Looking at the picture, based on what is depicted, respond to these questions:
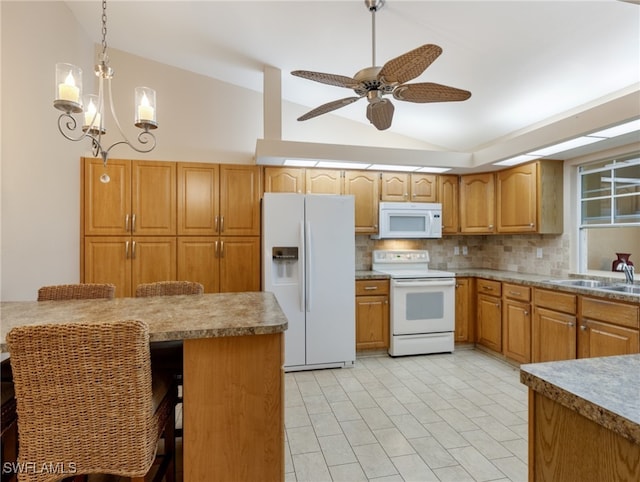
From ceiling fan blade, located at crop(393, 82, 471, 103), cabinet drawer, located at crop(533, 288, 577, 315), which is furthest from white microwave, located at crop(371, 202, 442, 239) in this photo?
ceiling fan blade, located at crop(393, 82, 471, 103)

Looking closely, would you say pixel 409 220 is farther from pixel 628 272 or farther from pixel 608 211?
pixel 628 272

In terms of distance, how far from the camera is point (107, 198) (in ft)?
11.2

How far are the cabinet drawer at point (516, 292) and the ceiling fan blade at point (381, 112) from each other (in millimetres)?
2276

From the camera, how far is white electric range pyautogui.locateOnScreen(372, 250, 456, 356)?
12.2 ft

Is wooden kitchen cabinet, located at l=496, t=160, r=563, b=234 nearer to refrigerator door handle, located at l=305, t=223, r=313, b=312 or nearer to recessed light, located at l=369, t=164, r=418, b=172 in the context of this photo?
recessed light, located at l=369, t=164, r=418, b=172

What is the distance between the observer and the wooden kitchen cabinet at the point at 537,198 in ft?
11.4

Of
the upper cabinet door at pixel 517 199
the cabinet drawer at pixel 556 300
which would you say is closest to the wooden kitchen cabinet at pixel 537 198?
the upper cabinet door at pixel 517 199

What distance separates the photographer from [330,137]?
4.22m

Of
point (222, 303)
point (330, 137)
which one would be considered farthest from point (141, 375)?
point (330, 137)

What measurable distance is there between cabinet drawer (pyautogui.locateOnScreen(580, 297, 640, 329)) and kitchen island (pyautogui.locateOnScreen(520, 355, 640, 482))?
5.91 feet

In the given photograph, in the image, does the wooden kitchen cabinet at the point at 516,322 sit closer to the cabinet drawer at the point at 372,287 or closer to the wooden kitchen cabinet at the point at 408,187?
the cabinet drawer at the point at 372,287

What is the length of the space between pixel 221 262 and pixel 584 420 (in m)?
3.30

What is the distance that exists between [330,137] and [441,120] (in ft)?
4.26

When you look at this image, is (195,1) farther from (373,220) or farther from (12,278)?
(373,220)
